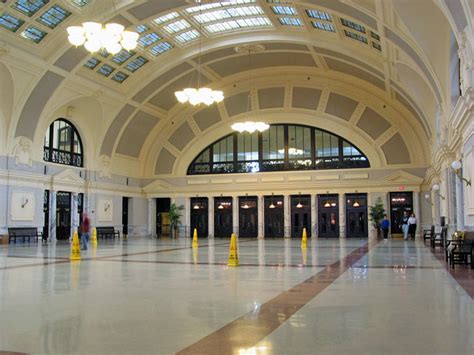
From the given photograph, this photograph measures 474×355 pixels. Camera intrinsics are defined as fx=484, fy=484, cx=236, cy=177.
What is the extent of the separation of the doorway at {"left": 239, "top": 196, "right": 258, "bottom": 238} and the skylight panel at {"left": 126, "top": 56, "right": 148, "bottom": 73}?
1079cm

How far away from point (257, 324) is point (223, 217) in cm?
2727

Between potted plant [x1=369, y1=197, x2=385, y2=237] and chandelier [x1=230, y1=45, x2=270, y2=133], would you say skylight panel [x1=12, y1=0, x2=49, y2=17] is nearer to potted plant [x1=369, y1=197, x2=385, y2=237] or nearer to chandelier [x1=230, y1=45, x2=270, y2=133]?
chandelier [x1=230, y1=45, x2=270, y2=133]

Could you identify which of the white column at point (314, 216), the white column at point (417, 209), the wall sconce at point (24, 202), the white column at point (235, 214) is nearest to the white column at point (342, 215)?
the white column at point (314, 216)

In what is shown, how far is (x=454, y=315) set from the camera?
522 cm

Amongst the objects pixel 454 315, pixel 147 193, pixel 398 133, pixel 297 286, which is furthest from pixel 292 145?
pixel 454 315

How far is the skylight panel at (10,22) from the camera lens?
61.4 ft

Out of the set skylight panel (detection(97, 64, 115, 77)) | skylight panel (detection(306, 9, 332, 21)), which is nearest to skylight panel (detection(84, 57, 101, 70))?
skylight panel (detection(97, 64, 115, 77))

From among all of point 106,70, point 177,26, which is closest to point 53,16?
point 106,70

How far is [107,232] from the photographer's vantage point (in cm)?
2856

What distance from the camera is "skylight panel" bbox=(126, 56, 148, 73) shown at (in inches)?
998

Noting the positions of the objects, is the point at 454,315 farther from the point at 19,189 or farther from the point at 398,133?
the point at 398,133

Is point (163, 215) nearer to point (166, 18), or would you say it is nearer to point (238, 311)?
point (166, 18)

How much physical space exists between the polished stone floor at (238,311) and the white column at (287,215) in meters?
20.5

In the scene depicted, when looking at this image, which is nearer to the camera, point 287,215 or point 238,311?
point 238,311
